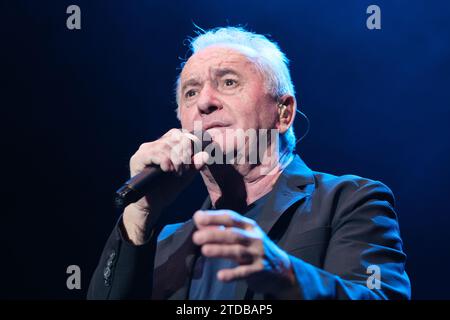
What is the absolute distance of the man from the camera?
37.4 inches

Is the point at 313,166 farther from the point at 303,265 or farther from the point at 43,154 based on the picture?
the point at 303,265

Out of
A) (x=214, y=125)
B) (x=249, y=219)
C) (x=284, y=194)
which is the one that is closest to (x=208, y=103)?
(x=214, y=125)

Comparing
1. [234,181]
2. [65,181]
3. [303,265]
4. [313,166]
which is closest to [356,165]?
[313,166]

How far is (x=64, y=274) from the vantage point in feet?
7.49

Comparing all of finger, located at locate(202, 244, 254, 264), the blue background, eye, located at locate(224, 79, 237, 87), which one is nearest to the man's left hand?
finger, located at locate(202, 244, 254, 264)

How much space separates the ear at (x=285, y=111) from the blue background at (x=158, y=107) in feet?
1.94

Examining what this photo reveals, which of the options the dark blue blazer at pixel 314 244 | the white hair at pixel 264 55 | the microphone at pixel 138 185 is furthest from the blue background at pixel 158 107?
the microphone at pixel 138 185

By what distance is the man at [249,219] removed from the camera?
3.12 ft

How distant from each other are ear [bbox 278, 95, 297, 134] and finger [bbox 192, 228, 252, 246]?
107 centimetres

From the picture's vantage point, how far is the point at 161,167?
4.42 ft

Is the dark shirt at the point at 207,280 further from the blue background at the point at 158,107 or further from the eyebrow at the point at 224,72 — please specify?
the blue background at the point at 158,107

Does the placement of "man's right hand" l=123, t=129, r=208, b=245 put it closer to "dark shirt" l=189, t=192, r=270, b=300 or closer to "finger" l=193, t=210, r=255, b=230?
"dark shirt" l=189, t=192, r=270, b=300

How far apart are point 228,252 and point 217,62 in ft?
3.53
